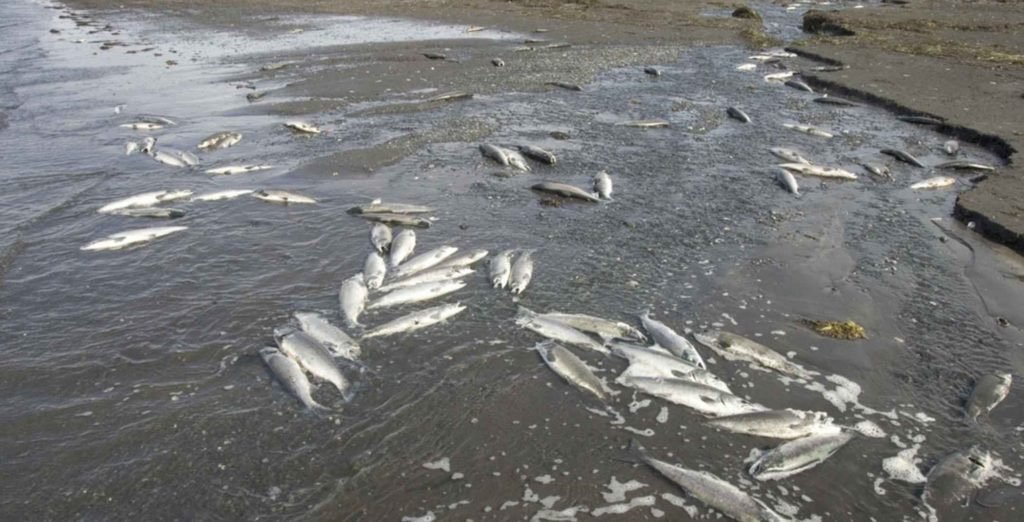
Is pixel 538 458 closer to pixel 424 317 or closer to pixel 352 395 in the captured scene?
pixel 352 395

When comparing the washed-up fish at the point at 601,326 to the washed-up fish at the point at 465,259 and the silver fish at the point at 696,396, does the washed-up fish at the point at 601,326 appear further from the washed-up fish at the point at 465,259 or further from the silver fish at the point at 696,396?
the washed-up fish at the point at 465,259

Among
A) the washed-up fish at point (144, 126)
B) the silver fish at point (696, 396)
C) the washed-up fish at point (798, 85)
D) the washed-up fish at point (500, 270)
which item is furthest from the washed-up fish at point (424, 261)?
the washed-up fish at point (798, 85)

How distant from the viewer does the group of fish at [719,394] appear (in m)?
4.74

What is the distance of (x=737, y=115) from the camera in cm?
1362

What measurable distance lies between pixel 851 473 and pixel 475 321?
355 cm

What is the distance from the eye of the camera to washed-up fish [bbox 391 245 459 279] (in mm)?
7605

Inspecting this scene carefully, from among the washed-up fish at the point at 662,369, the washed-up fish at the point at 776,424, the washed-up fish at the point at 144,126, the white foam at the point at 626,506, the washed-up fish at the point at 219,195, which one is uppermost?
the washed-up fish at the point at 144,126

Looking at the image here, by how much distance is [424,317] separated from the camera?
6668mm

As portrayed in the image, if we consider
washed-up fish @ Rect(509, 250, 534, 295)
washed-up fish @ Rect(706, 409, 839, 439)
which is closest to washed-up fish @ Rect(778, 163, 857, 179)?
washed-up fish @ Rect(509, 250, 534, 295)

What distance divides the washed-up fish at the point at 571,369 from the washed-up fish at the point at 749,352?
4.16ft

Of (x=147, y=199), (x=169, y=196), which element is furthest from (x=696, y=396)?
(x=147, y=199)

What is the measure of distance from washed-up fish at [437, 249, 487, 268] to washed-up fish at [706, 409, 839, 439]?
137 inches

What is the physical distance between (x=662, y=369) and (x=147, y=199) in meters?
7.65

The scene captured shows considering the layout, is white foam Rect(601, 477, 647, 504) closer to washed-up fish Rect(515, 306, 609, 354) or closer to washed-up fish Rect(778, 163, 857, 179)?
washed-up fish Rect(515, 306, 609, 354)
